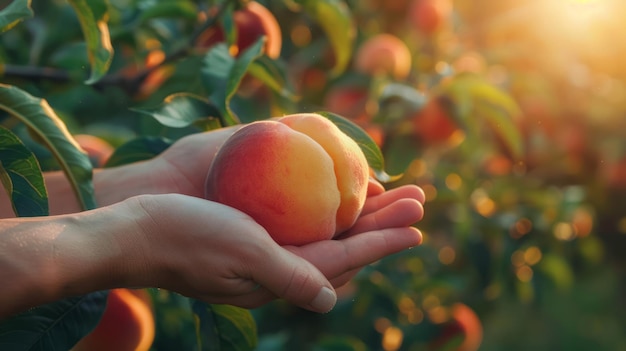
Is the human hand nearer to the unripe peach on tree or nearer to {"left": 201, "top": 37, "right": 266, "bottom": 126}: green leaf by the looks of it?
{"left": 201, "top": 37, "right": 266, "bottom": 126}: green leaf

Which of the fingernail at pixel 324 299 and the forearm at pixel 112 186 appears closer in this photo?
the fingernail at pixel 324 299

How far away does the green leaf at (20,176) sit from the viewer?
2.31 ft

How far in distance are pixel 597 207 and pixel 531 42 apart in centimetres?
68

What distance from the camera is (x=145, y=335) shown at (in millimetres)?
936

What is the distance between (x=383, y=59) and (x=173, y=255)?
2.98 ft

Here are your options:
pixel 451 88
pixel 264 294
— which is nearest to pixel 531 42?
pixel 451 88

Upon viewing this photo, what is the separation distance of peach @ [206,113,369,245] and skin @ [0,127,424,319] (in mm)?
25

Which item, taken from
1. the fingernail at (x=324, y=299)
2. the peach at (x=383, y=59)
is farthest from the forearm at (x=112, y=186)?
the peach at (x=383, y=59)

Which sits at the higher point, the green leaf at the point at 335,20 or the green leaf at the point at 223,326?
the green leaf at the point at 335,20

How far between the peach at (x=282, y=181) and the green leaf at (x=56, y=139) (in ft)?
0.43

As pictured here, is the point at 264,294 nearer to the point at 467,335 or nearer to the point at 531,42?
the point at 467,335

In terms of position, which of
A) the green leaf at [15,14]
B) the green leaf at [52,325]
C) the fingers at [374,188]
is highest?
the green leaf at [15,14]

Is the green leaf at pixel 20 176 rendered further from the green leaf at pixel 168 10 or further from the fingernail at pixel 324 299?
the green leaf at pixel 168 10

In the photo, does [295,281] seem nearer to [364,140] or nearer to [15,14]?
[364,140]
